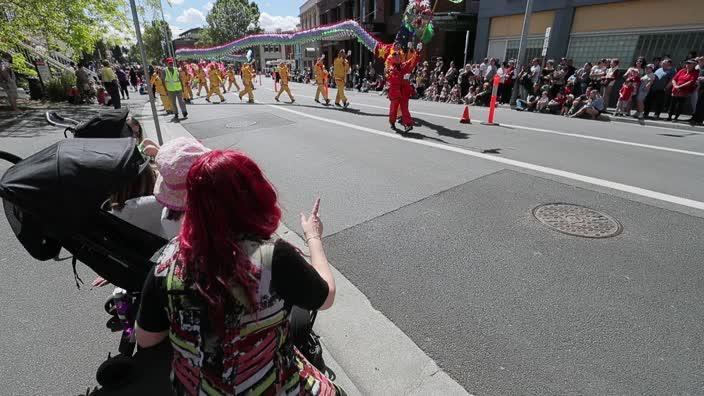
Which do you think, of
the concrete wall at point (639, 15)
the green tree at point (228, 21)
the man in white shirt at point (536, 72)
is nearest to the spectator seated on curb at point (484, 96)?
the man in white shirt at point (536, 72)

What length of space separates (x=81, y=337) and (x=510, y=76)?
16.5m

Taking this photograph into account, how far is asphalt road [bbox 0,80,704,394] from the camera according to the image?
2352 mm

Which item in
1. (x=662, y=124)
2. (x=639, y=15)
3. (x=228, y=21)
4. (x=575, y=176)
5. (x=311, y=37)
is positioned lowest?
(x=575, y=176)

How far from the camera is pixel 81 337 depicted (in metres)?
2.66

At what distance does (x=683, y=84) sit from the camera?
1050cm

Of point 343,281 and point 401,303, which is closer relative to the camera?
point 401,303

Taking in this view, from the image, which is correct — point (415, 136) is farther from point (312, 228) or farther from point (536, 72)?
point (536, 72)

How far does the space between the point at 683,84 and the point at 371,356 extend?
13.2 metres

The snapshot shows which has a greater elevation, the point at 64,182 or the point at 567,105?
the point at 64,182

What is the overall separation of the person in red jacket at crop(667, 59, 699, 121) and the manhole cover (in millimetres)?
9620

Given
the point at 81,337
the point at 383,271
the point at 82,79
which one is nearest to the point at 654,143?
the point at 383,271

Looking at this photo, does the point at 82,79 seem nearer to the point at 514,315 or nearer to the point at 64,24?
the point at 64,24

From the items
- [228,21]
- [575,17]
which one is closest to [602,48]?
[575,17]

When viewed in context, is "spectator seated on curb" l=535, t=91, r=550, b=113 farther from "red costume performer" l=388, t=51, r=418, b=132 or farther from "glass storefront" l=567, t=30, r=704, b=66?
"red costume performer" l=388, t=51, r=418, b=132
